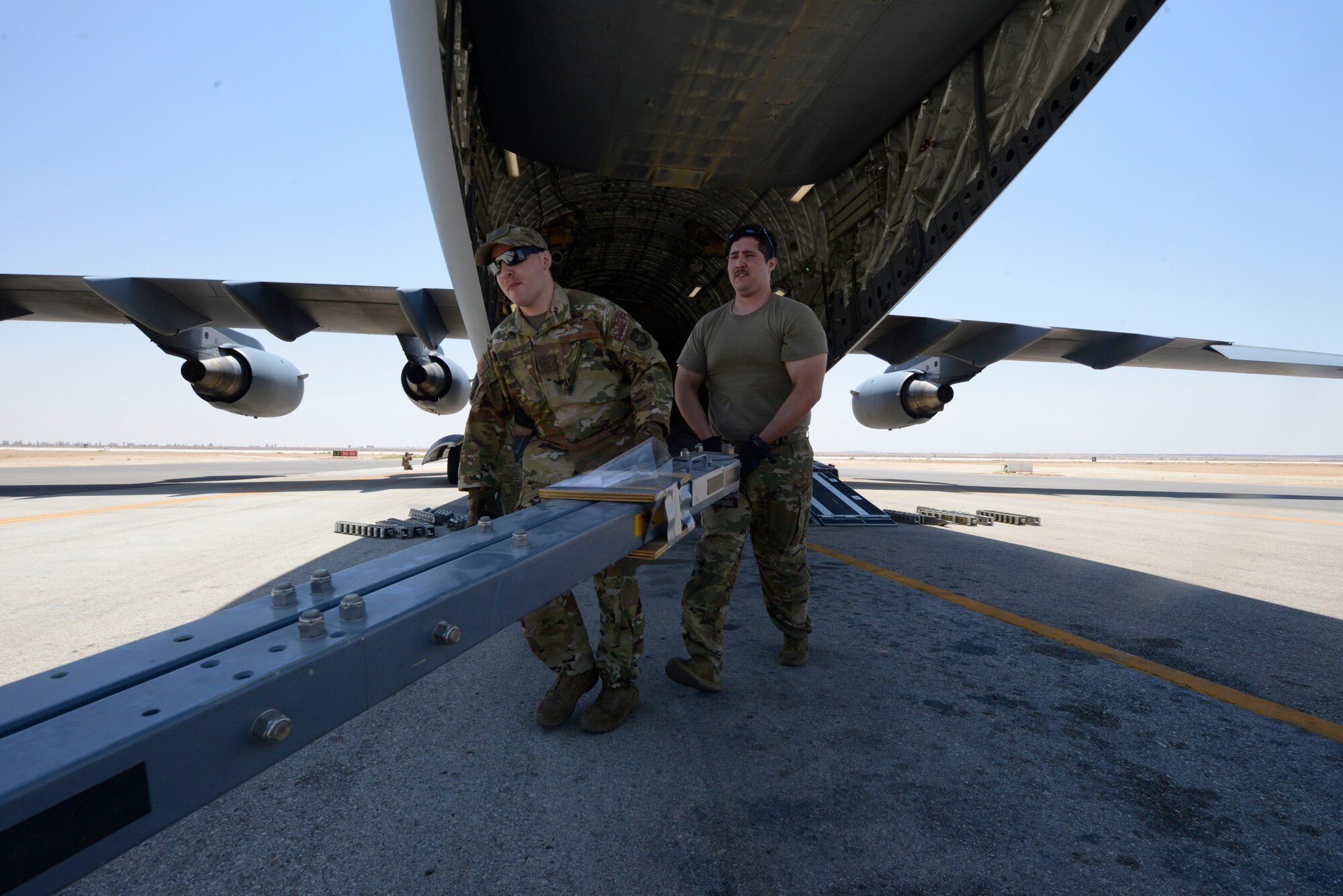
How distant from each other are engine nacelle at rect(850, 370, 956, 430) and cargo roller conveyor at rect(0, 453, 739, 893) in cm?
1034

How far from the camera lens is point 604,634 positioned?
237 centimetres

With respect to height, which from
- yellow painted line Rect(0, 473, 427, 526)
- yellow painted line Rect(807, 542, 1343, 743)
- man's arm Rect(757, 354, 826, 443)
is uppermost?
man's arm Rect(757, 354, 826, 443)

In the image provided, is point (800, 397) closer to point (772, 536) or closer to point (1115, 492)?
point (772, 536)

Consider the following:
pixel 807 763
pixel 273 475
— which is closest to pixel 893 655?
pixel 807 763

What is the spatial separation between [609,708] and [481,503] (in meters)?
0.90

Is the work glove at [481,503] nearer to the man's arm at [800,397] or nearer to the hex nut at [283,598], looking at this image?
the man's arm at [800,397]

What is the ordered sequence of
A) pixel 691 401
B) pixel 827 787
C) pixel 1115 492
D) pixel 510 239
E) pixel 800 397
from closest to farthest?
pixel 827 787, pixel 510 239, pixel 800 397, pixel 691 401, pixel 1115 492

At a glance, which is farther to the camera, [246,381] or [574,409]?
[246,381]

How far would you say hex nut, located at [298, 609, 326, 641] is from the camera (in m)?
0.85

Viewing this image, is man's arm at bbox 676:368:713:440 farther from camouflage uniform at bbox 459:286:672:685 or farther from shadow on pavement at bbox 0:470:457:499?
shadow on pavement at bbox 0:470:457:499

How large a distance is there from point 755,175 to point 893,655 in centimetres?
428

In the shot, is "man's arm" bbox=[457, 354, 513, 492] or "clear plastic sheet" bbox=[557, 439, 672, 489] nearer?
"clear plastic sheet" bbox=[557, 439, 672, 489]

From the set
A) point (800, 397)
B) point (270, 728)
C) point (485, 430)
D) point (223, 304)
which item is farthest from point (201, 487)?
point (270, 728)

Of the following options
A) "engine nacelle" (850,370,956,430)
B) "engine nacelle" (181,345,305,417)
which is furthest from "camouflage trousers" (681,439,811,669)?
"engine nacelle" (181,345,305,417)
